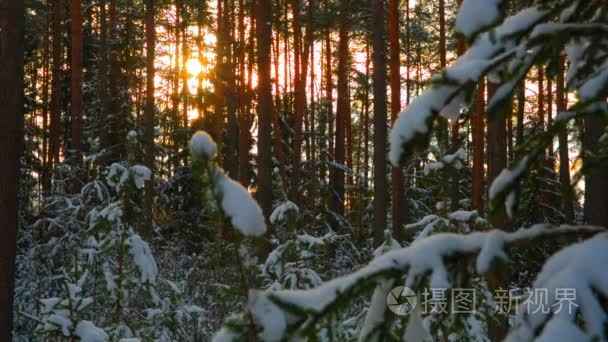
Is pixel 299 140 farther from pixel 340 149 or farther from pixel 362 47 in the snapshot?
pixel 362 47

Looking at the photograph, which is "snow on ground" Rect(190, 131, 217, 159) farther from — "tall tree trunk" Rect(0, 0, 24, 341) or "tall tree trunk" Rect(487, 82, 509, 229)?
"tall tree trunk" Rect(487, 82, 509, 229)

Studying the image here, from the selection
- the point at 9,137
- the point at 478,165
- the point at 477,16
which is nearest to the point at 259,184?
the point at 9,137

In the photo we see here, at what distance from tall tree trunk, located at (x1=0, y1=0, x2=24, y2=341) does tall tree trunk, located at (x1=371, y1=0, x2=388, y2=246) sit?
7.14m

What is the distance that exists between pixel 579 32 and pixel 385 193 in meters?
10.3

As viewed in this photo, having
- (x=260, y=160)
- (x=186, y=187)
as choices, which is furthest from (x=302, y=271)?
(x=186, y=187)

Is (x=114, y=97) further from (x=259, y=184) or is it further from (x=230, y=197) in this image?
(x=230, y=197)

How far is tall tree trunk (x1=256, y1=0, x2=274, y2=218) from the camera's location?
1150 centimetres

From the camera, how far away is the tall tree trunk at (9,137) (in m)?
6.31

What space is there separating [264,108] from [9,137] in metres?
6.03

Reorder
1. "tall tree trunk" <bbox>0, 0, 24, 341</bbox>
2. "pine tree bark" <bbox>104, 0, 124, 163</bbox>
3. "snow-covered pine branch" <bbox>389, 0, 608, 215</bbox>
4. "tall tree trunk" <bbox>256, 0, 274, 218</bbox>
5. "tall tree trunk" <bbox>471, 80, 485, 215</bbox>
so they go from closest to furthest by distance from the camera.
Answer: "snow-covered pine branch" <bbox>389, 0, 608, 215</bbox> → "tall tree trunk" <bbox>0, 0, 24, 341</bbox> → "tall tree trunk" <bbox>256, 0, 274, 218</bbox> → "tall tree trunk" <bbox>471, 80, 485, 215</bbox> → "pine tree bark" <bbox>104, 0, 124, 163</bbox>

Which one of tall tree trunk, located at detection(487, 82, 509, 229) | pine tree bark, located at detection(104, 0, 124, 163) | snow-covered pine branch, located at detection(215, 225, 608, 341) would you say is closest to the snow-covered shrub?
snow-covered pine branch, located at detection(215, 225, 608, 341)

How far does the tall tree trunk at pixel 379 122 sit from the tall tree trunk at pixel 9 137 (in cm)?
714

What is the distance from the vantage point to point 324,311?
5.63 ft

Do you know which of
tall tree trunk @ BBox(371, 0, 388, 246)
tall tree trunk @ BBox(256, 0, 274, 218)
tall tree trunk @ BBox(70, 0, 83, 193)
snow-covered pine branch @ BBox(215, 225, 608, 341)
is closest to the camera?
snow-covered pine branch @ BBox(215, 225, 608, 341)
